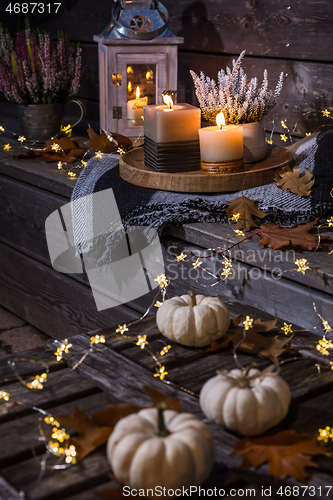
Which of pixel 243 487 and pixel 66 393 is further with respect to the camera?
pixel 66 393

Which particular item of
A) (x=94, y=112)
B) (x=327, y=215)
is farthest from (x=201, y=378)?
(x=94, y=112)

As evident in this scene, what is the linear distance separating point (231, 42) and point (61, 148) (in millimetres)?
743

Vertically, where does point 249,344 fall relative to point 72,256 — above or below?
above

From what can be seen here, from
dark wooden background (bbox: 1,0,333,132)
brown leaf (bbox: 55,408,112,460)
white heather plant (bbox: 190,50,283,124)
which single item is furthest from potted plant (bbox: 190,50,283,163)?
brown leaf (bbox: 55,408,112,460)

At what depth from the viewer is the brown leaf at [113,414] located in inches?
29.4

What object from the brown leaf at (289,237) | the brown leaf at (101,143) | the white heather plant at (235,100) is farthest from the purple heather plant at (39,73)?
the brown leaf at (289,237)

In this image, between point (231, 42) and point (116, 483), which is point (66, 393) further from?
point (231, 42)

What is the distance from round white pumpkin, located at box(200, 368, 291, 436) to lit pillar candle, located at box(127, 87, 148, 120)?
1363 mm

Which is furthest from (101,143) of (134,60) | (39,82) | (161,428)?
(161,428)

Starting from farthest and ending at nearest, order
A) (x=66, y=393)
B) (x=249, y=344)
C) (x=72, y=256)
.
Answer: (x=72, y=256)
(x=249, y=344)
(x=66, y=393)

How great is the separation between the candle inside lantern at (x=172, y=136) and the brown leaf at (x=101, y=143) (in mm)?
436

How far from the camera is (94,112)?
8.77 ft

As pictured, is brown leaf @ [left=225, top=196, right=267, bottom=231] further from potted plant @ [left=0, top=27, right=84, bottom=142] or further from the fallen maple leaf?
potted plant @ [left=0, top=27, right=84, bottom=142]

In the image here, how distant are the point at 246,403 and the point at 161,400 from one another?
0.13m
